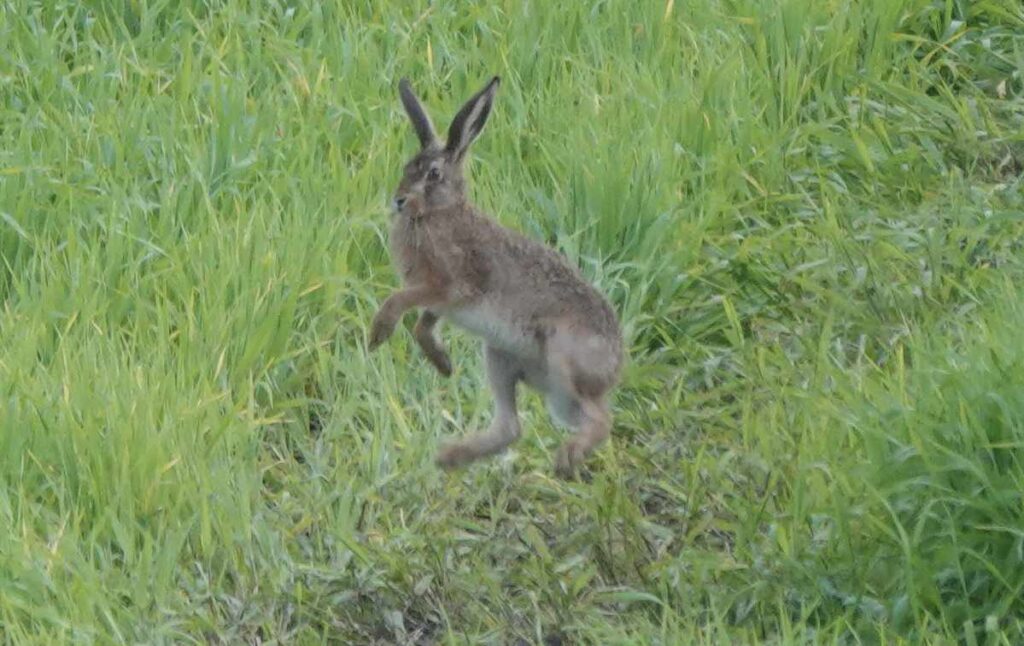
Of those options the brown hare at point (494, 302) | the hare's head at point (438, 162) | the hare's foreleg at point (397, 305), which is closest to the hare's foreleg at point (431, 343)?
the brown hare at point (494, 302)

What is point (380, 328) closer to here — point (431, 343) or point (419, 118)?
point (431, 343)

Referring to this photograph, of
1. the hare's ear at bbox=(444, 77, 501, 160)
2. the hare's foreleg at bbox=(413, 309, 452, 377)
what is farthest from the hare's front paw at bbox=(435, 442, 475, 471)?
the hare's ear at bbox=(444, 77, 501, 160)

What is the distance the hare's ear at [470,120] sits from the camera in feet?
17.5

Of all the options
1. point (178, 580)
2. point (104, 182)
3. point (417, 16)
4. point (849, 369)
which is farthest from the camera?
point (417, 16)

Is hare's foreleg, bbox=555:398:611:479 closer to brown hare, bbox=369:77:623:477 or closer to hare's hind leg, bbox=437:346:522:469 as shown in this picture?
brown hare, bbox=369:77:623:477

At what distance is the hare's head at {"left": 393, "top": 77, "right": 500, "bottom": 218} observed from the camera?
5375 mm

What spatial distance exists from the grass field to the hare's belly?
0.50 m

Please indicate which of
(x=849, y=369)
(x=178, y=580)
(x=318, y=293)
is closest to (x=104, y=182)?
(x=318, y=293)

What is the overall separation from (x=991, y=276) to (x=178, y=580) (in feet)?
8.31

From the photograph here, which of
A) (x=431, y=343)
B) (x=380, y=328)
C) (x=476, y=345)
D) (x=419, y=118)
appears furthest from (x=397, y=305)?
(x=476, y=345)

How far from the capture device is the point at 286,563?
538 centimetres

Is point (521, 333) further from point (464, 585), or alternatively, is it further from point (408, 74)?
point (408, 74)

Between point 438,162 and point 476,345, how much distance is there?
4.05ft

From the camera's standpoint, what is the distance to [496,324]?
5320mm
